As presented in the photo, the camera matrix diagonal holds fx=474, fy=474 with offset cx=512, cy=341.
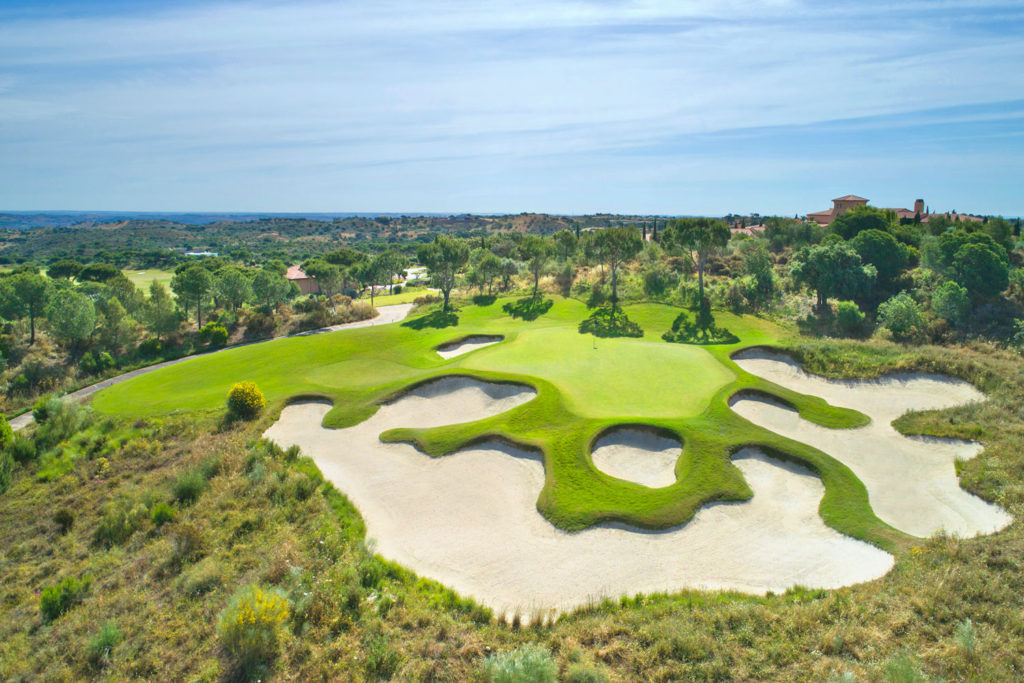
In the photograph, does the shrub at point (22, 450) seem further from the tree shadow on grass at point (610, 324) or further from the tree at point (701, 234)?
the tree at point (701, 234)

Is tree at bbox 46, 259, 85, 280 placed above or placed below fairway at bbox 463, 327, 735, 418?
above

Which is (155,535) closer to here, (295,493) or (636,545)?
(295,493)

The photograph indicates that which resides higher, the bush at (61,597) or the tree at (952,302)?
the tree at (952,302)

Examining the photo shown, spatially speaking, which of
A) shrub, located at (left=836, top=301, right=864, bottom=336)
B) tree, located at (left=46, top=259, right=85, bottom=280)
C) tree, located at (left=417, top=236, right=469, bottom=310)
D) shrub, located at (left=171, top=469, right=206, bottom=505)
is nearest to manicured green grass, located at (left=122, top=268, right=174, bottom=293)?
tree, located at (left=46, top=259, right=85, bottom=280)

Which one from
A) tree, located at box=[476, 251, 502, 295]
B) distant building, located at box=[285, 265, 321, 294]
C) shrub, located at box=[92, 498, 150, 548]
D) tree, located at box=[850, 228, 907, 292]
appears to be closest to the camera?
shrub, located at box=[92, 498, 150, 548]

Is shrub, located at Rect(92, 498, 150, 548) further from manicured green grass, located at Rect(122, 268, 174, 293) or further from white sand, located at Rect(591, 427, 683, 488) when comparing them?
manicured green grass, located at Rect(122, 268, 174, 293)

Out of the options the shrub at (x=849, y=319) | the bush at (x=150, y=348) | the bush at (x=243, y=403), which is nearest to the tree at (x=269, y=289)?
the bush at (x=150, y=348)
